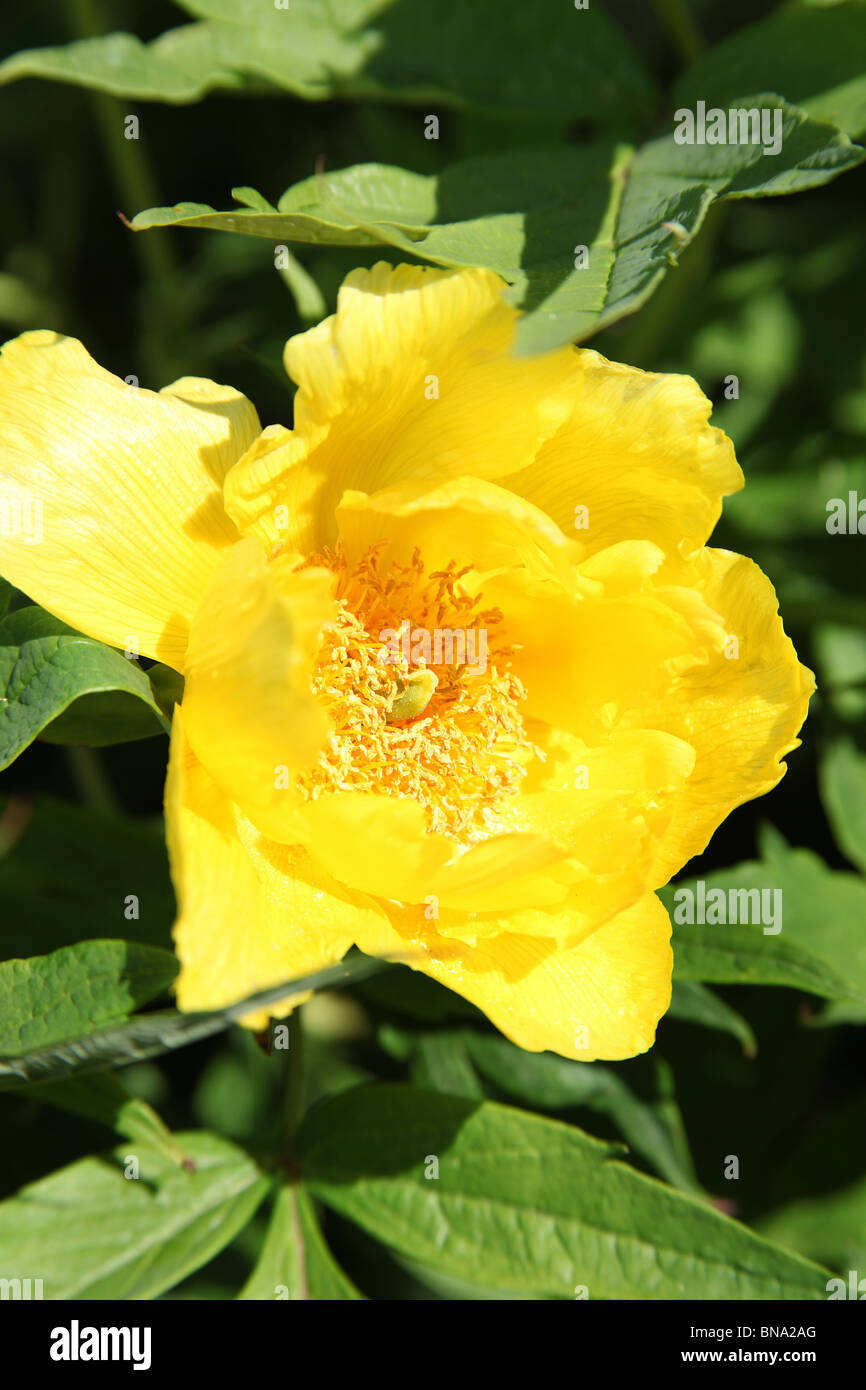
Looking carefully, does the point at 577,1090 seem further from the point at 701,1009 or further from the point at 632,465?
the point at 632,465

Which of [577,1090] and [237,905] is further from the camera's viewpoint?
[577,1090]

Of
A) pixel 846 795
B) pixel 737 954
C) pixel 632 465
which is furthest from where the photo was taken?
pixel 846 795

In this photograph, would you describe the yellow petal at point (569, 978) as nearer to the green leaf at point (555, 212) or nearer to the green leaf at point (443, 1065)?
the green leaf at point (443, 1065)

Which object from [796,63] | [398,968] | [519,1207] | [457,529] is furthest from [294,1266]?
[796,63]

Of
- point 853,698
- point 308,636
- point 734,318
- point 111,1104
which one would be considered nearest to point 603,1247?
point 111,1104

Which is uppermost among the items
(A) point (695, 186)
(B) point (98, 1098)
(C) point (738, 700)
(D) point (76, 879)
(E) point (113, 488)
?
(A) point (695, 186)
